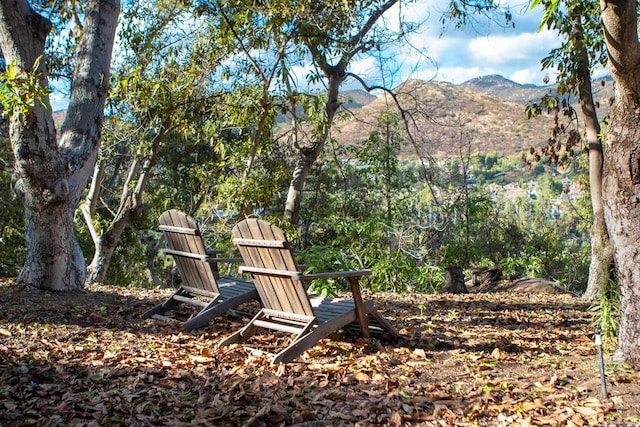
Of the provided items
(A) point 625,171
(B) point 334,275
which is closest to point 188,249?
(B) point 334,275

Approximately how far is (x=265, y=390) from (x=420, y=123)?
8.09 m

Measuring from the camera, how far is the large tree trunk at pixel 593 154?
26.7 feet

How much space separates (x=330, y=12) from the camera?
9438mm

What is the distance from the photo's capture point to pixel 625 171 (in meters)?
3.88

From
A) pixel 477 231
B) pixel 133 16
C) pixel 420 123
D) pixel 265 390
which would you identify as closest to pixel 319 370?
pixel 265 390

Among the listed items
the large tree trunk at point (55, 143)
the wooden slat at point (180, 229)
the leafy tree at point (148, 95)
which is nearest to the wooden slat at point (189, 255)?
the wooden slat at point (180, 229)

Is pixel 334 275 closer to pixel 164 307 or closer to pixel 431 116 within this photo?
pixel 164 307

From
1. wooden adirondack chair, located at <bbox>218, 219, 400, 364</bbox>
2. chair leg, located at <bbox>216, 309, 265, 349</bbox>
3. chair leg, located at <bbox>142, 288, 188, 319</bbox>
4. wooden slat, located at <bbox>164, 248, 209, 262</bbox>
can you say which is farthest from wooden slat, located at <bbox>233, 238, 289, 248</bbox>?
chair leg, located at <bbox>142, 288, 188, 319</bbox>

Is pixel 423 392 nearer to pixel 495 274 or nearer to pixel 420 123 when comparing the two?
pixel 495 274

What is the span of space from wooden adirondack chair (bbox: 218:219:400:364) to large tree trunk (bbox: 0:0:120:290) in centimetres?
281

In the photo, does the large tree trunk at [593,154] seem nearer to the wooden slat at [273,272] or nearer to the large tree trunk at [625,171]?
the large tree trunk at [625,171]

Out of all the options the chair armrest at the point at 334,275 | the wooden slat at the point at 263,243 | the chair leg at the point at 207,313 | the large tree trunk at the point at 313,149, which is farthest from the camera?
the large tree trunk at the point at 313,149

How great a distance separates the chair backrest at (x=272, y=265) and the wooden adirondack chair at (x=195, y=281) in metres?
0.68

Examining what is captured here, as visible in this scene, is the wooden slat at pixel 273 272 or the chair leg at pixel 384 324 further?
the chair leg at pixel 384 324
